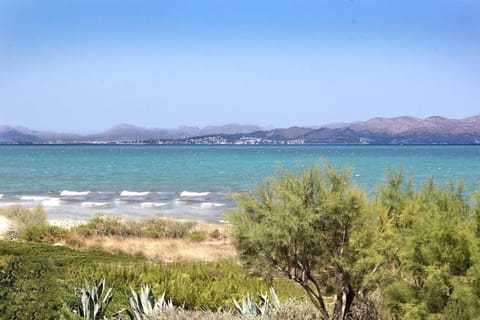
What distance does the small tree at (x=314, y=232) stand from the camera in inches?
364

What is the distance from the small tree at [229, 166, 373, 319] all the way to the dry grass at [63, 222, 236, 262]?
10.6 metres

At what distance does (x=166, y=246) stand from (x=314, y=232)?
1464 centimetres

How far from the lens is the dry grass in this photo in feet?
68.5

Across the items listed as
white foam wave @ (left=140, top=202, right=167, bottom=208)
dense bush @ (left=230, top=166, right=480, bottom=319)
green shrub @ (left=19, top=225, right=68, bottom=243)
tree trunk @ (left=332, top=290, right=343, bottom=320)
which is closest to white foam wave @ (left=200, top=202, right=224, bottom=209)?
white foam wave @ (left=140, top=202, right=167, bottom=208)

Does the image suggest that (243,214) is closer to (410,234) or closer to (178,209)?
(410,234)

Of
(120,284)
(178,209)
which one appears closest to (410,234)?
(120,284)

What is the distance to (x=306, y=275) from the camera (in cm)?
972

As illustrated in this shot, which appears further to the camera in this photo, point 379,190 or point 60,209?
point 60,209

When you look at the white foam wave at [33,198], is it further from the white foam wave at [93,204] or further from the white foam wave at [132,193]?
the white foam wave at [132,193]

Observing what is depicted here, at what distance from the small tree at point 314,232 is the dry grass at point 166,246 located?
34.9 feet

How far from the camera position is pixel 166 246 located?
76.6 feet

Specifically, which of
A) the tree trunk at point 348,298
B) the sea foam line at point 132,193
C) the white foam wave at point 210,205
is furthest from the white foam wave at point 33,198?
the tree trunk at point 348,298

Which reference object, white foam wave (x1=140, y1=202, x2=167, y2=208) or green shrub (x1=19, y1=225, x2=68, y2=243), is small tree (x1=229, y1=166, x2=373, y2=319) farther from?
white foam wave (x1=140, y1=202, x2=167, y2=208)

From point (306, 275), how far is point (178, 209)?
32386 millimetres
